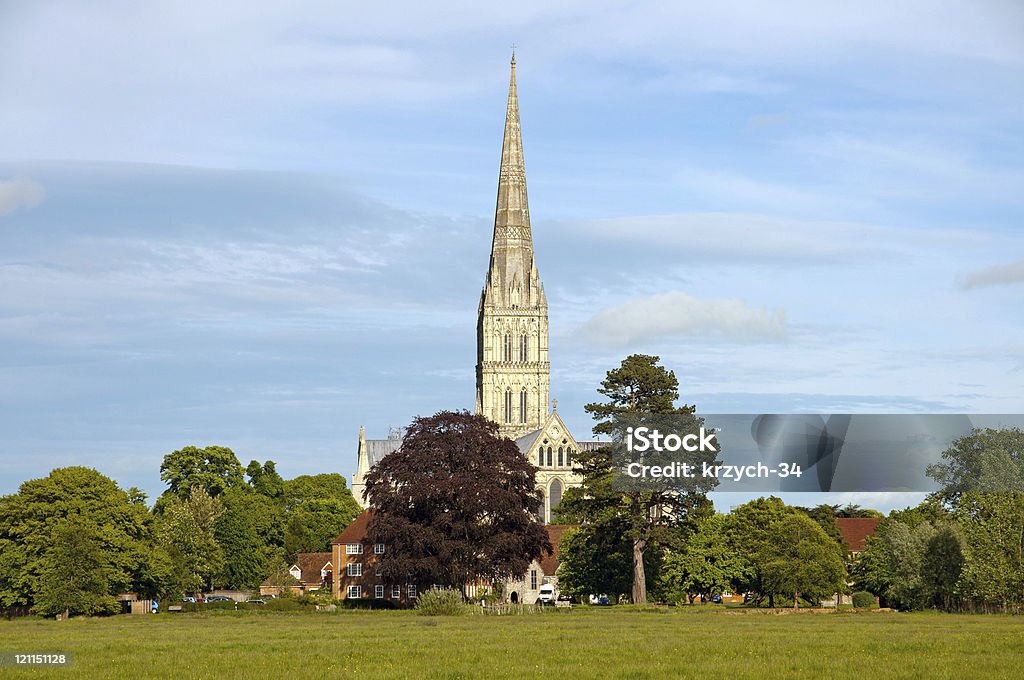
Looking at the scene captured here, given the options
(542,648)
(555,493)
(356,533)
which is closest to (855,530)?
(356,533)

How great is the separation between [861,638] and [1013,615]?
2406cm

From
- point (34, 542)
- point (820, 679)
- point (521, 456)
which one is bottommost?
point (820, 679)

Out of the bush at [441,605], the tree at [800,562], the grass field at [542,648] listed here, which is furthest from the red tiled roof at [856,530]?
the bush at [441,605]

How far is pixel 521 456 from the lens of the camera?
87875 mm

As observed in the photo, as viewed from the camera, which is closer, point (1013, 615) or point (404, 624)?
point (404, 624)

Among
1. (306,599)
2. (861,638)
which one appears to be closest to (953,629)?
(861,638)

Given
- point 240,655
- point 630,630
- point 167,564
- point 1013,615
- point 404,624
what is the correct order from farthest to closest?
point 167,564 < point 1013,615 < point 404,624 < point 630,630 < point 240,655

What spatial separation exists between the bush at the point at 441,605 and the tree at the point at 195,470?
77507 millimetres

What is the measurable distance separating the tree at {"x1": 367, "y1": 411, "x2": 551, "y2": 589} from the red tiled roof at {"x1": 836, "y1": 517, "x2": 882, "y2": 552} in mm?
37521

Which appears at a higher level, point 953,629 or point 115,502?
point 115,502

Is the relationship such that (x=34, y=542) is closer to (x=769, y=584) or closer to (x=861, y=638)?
(x=769, y=584)

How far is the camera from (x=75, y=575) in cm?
7275

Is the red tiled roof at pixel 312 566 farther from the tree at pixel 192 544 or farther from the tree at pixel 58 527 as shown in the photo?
the tree at pixel 58 527

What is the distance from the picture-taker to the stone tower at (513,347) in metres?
191
